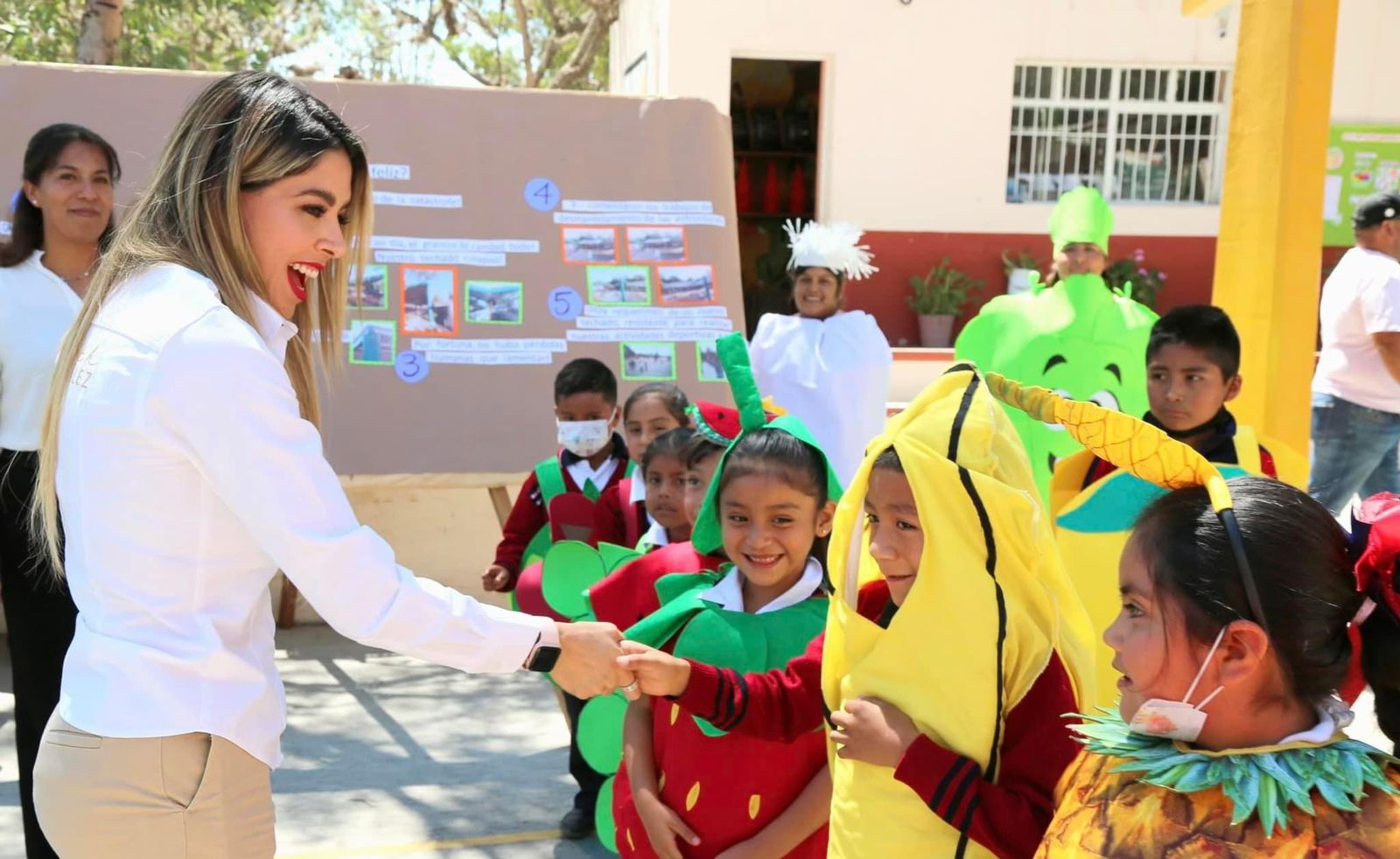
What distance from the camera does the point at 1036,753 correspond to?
171 centimetres

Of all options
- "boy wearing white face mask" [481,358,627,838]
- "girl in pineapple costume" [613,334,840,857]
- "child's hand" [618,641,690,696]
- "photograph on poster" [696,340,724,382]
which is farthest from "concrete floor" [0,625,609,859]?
"child's hand" [618,641,690,696]

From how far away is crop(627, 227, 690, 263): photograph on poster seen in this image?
548cm

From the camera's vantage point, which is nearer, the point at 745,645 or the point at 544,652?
the point at 544,652

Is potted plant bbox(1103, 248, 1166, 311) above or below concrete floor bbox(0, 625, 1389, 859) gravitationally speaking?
above

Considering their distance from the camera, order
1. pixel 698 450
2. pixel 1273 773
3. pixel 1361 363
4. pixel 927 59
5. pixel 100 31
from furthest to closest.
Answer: pixel 927 59 → pixel 100 31 → pixel 1361 363 → pixel 698 450 → pixel 1273 773

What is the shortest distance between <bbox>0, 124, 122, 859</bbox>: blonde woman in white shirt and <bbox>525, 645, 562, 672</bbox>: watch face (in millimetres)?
1482

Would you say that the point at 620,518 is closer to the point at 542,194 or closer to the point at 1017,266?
the point at 542,194

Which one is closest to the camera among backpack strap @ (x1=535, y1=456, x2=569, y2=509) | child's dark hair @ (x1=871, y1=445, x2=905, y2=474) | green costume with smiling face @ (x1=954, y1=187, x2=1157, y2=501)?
child's dark hair @ (x1=871, y1=445, x2=905, y2=474)

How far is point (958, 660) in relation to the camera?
1723 millimetres

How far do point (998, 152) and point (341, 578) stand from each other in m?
10.4

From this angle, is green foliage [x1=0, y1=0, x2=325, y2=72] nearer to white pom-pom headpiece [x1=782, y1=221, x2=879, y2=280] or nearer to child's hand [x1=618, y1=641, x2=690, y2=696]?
white pom-pom headpiece [x1=782, y1=221, x2=879, y2=280]

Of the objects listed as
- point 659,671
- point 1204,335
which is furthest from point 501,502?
point 659,671

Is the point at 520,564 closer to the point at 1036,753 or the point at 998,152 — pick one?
the point at 1036,753

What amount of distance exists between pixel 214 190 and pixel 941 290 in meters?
9.93
